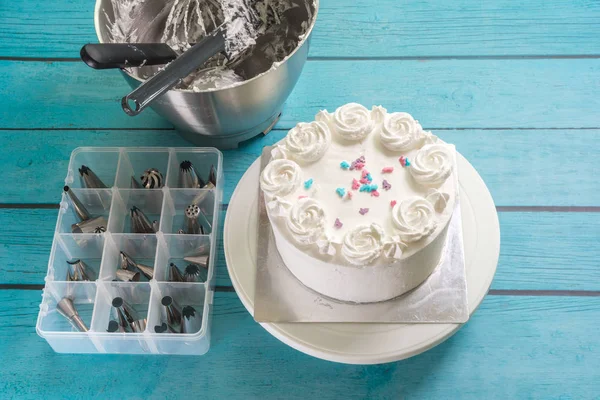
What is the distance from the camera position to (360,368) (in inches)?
40.1

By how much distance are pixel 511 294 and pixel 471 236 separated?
0.46ft

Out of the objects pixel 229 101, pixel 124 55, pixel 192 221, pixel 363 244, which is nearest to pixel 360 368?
pixel 363 244

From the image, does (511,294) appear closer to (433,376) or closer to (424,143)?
(433,376)

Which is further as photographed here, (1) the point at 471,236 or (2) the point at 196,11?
(2) the point at 196,11

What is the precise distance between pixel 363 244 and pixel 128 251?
45 centimetres

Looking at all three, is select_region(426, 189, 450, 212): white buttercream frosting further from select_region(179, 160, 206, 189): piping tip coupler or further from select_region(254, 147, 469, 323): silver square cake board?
select_region(179, 160, 206, 189): piping tip coupler

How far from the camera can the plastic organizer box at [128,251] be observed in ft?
3.33

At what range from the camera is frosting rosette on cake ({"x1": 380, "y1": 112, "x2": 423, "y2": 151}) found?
93 cm

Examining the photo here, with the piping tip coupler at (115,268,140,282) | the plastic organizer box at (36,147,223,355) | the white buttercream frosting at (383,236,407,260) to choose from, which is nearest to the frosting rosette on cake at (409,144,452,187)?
the white buttercream frosting at (383,236,407,260)

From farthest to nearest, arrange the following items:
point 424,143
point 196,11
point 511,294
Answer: point 196,11, point 511,294, point 424,143

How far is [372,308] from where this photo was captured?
95 cm

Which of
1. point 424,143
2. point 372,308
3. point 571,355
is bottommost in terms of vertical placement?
point 571,355

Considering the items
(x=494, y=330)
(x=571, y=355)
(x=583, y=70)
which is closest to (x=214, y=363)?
(x=494, y=330)

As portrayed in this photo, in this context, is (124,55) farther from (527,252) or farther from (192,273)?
(527,252)
